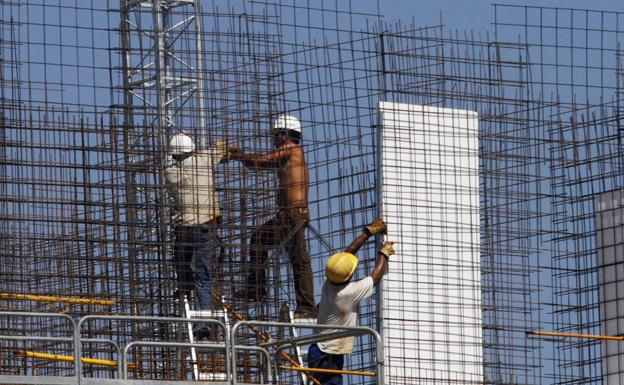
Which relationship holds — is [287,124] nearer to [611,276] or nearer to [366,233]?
[366,233]

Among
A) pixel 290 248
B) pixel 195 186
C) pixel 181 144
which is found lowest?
pixel 290 248

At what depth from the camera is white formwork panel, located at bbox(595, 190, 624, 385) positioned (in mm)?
24234

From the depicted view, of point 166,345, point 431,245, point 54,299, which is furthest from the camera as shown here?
point 431,245

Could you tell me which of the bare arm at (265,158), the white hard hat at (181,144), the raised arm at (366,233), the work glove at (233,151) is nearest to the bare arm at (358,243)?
the raised arm at (366,233)

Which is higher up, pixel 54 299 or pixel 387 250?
pixel 387 250

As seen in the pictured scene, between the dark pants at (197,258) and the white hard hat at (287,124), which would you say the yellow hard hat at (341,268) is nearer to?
the dark pants at (197,258)

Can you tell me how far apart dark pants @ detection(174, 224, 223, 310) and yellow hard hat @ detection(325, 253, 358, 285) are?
3.39 meters

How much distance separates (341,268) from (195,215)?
3.89m

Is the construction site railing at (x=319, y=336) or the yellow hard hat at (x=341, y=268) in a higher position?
the yellow hard hat at (x=341, y=268)

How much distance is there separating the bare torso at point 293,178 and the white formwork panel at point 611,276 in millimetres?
3388

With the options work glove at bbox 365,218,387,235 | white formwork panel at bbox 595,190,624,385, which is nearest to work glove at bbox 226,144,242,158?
work glove at bbox 365,218,387,235

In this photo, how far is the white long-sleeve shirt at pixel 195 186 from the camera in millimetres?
24734

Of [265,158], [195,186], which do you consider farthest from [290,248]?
[195,186]

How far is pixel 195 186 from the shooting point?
974 inches
